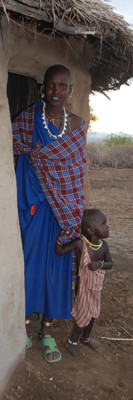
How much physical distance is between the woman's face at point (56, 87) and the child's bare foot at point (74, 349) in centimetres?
167

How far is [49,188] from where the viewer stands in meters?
2.44

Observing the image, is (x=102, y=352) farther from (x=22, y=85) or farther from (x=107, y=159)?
→ (x=107, y=159)

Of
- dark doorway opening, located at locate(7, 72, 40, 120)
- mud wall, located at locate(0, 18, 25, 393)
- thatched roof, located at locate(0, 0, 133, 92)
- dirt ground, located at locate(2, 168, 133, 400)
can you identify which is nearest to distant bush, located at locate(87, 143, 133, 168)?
dirt ground, located at locate(2, 168, 133, 400)

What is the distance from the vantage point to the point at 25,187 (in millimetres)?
2488

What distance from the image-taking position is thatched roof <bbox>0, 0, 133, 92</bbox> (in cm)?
191

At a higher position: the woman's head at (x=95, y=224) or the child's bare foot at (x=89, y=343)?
the woman's head at (x=95, y=224)

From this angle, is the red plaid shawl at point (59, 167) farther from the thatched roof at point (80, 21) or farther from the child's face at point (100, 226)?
the thatched roof at point (80, 21)

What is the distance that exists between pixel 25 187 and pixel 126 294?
1881mm

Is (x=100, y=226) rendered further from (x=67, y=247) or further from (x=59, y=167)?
(x=59, y=167)

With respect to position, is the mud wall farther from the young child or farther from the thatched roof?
the young child

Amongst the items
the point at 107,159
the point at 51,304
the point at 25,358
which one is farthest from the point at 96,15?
the point at 107,159

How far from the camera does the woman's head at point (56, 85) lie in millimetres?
2393

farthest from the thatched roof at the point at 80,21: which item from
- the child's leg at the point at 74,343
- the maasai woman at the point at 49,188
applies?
the child's leg at the point at 74,343

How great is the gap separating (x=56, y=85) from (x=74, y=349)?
1.80m
